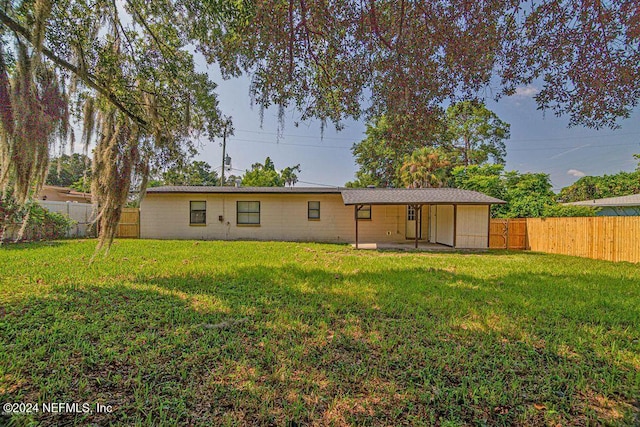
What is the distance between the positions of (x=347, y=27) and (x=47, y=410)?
14.6 feet

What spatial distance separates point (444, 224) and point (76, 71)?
1283cm

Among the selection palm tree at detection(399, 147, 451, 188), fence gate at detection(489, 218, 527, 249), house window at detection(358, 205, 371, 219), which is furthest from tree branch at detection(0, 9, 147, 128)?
palm tree at detection(399, 147, 451, 188)

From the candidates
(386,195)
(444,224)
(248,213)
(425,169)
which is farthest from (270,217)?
(425,169)

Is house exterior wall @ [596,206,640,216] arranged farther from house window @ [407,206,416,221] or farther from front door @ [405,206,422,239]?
house window @ [407,206,416,221]

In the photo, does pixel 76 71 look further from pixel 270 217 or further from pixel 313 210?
pixel 313 210

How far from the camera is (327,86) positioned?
4.04 metres

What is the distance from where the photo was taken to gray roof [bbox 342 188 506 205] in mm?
10914

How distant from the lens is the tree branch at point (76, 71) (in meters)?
3.27

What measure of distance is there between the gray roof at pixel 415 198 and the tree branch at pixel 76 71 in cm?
773

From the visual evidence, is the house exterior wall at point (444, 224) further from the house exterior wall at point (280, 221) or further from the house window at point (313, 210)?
the house window at point (313, 210)

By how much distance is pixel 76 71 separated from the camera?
159 inches

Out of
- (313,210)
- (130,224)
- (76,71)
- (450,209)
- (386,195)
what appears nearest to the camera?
(76,71)

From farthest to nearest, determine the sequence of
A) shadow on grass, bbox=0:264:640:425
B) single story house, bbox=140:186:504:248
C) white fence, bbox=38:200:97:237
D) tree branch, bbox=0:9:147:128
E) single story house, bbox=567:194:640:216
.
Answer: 1. single story house, bbox=567:194:640:216
2. single story house, bbox=140:186:504:248
3. white fence, bbox=38:200:97:237
4. tree branch, bbox=0:9:147:128
5. shadow on grass, bbox=0:264:640:425

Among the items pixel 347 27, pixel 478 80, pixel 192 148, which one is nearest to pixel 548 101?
pixel 478 80
